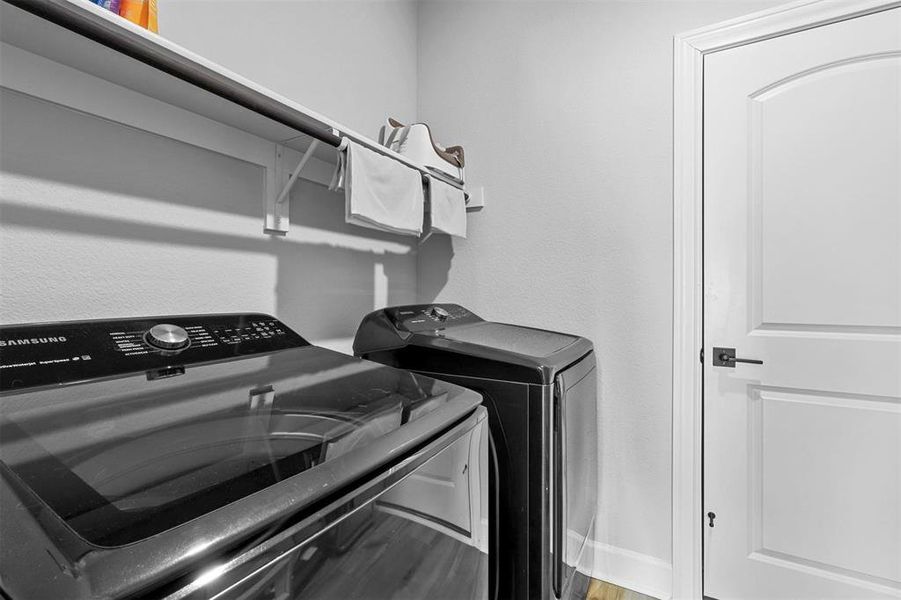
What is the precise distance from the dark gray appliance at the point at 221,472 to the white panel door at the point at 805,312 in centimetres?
126

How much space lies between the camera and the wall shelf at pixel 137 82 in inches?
30.8

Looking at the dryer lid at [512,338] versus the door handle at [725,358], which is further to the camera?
the door handle at [725,358]

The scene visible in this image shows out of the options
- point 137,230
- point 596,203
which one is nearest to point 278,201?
point 137,230

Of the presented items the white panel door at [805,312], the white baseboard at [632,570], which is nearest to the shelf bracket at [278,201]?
the white panel door at [805,312]

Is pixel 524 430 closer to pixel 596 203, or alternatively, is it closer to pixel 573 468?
pixel 573 468

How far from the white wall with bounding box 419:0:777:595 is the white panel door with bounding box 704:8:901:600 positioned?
0.19m

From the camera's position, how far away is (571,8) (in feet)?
6.41

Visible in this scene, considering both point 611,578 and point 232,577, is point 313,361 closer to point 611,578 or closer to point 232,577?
point 232,577

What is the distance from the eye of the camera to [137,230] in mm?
1127

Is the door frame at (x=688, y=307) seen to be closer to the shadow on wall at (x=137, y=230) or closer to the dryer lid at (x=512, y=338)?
the dryer lid at (x=512, y=338)

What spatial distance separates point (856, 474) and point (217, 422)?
198cm

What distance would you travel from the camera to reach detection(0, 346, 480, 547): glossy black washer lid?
457 mm

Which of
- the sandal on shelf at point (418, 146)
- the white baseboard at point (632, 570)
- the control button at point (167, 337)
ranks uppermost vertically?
the sandal on shelf at point (418, 146)

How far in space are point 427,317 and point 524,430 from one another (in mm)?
615
